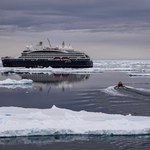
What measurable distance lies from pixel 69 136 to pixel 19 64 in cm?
7947

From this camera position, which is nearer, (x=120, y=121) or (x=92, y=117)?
(x=120, y=121)

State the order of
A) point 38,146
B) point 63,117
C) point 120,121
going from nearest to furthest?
point 38,146 → point 120,121 → point 63,117

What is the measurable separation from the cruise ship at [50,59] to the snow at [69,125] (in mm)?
73680

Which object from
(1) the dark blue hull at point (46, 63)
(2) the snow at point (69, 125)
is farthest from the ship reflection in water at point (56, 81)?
(1) the dark blue hull at point (46, 63)

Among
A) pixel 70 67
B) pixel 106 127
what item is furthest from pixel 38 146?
pixel 70 67

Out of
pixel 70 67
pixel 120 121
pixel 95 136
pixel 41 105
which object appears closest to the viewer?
pixel 95 136

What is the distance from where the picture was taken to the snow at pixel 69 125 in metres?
13.2

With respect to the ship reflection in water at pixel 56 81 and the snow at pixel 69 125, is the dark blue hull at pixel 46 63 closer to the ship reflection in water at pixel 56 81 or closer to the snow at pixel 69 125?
the ship reflection in water at pixel 56 81

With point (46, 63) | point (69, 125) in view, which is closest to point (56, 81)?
point (69, 125)

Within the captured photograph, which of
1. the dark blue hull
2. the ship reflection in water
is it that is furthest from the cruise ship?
the ship reflection in water

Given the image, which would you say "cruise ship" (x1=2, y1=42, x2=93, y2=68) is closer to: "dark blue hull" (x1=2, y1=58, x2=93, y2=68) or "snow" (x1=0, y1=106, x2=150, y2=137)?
"dark blue hull" (x1=2, y1=58, x2=93, y2=68)

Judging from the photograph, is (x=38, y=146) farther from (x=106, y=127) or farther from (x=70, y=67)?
(x=70, y=67)

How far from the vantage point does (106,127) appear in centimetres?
1363

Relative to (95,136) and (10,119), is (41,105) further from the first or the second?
(95,136)
